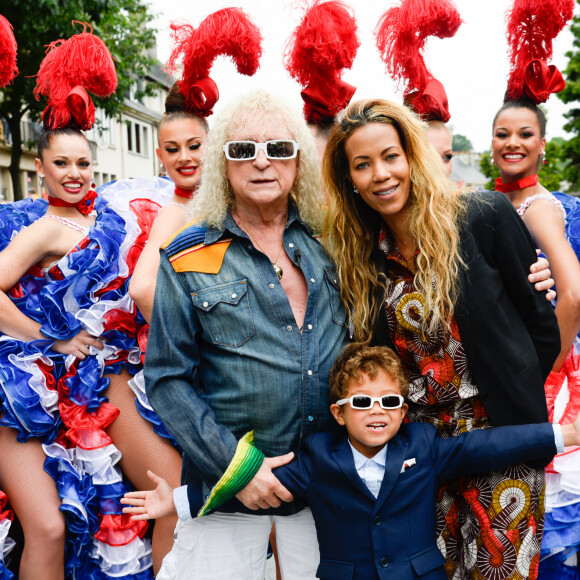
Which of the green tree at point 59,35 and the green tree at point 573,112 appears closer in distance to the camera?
the green tree at point 59,35

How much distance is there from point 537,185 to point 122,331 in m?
2.43

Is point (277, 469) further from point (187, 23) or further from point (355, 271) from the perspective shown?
point (187, 23)

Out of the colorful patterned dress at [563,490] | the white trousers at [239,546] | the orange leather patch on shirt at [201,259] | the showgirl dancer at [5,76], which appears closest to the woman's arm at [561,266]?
the colorful patterned dress at [563,490]

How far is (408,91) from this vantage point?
358 cm

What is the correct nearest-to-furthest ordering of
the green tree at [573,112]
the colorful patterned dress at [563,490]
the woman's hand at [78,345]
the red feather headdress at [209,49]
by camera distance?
1. the colorful patterned dress at [563,490]
2. the woman's hand at [78,345]
3. the red feather headdress at [209,49]
4. the green tree at [573,112]

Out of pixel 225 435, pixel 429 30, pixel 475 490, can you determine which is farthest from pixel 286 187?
pixel 429 30

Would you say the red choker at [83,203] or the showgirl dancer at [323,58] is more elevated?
the showgirl dancer at [323,58]

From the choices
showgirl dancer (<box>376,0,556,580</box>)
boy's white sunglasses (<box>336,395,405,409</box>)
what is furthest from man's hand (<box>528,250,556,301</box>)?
boy's white sunglasses (<box>336,395,405,409</box>)

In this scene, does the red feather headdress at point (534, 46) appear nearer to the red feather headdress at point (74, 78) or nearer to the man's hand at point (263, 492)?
the red feather headdress at point (74, 78)

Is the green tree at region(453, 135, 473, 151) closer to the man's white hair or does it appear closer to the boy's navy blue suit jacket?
the man's white hair

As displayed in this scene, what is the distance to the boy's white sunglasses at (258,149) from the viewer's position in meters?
2.35

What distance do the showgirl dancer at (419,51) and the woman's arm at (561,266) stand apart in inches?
22.9

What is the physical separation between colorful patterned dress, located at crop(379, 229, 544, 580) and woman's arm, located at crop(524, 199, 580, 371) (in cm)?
87

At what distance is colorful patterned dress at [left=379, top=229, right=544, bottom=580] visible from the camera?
2215mm
